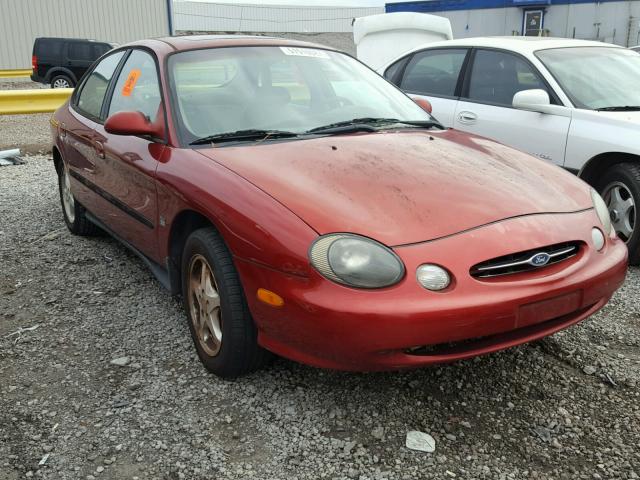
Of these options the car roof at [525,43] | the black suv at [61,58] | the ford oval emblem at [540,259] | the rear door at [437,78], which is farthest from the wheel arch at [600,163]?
the black suv at [61,58]

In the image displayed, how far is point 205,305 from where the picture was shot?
2951mm

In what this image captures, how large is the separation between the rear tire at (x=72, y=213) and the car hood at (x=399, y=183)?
233cm

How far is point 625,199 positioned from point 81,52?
17.2 meters

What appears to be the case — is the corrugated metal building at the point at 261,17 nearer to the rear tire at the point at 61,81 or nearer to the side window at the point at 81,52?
the side window at the point at 81,52

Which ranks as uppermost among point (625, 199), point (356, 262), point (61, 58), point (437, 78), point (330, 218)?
point (437, 78)

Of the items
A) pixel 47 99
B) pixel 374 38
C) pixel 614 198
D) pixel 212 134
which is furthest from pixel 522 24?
pixel 212 134

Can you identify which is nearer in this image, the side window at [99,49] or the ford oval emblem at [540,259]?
the ford oval emblem at [540,259]

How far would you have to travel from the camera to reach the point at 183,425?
2.61 m

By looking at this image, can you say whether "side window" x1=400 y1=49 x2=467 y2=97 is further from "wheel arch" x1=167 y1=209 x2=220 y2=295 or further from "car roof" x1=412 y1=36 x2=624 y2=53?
"wheel arch" x1=167 y1=209 x2=220 y2=295

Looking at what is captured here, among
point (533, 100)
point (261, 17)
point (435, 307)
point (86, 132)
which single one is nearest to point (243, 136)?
point (435, 307)

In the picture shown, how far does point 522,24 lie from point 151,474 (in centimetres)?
3095

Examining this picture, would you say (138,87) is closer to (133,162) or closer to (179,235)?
(133,162)

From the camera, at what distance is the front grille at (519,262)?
2.38 m

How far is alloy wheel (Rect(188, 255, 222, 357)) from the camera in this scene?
9.46 feet
